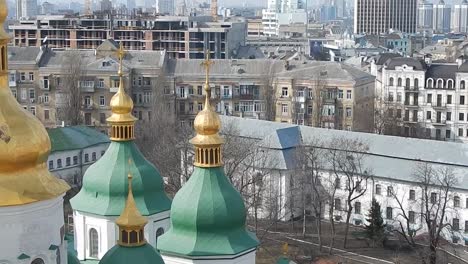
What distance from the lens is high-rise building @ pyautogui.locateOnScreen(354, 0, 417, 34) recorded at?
181875 mm

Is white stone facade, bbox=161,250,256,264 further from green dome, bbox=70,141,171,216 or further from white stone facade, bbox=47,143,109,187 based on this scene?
white stone facade, bbox=47,143,109,187

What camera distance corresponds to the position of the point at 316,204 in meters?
40.5

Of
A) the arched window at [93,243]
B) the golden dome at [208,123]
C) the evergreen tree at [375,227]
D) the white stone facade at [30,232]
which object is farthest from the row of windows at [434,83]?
the white stone facade at [30,232]

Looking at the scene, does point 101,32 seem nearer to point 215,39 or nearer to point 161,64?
point 215,39

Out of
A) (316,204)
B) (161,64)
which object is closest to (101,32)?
(161,64)

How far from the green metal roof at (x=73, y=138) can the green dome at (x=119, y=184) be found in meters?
22.9

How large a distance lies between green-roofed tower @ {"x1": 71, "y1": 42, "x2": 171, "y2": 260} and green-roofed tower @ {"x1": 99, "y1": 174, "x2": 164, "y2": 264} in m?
4.86

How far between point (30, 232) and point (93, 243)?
8191mm

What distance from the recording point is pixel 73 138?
48250mm

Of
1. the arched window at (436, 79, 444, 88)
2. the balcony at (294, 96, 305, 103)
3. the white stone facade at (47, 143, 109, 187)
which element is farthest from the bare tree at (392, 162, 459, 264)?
the arched window at (436, 79, 444, 88)

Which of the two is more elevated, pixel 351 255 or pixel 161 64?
pixel 161 64

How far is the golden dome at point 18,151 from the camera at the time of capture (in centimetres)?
1596

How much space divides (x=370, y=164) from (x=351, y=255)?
5.67 metres

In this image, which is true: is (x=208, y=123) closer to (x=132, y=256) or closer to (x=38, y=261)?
(x=132, y=256)
